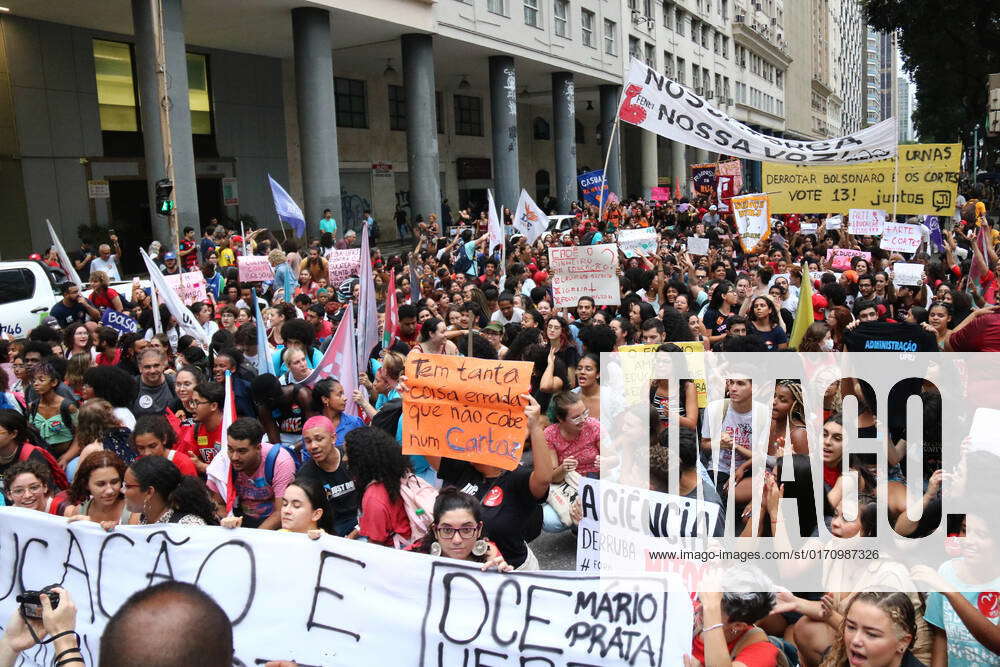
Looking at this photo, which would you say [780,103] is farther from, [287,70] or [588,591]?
[588,591]

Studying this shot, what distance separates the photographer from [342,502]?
505 centimetres

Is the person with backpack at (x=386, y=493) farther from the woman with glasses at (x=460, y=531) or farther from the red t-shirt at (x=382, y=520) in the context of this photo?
the woman with glasses at (x=460, y=531)

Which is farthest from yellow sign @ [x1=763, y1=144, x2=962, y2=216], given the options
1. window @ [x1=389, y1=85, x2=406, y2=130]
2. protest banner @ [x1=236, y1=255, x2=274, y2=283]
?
window @ [x1=389, y1=85, x2=406, y2=130]

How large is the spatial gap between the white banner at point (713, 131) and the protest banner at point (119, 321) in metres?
6.49

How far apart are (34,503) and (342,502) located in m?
1.66

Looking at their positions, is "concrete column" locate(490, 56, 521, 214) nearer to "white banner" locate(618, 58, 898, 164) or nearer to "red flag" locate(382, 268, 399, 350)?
"white banner" locate(618, 58, 898, 164)

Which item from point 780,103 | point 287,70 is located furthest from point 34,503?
point 780,103

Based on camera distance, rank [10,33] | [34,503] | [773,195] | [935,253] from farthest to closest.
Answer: [10,33] < [935,253] < [773,195] < [34,503]

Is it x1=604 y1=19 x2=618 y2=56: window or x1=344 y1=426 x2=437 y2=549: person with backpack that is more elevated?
x1=604 y1=19 x2=618 y2=56: window

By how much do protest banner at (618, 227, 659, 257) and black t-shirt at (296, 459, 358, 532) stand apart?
9412 mm

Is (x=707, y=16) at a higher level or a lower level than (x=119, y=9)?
higher

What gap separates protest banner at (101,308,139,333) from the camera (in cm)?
1009

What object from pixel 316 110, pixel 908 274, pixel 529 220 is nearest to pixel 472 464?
pixel 908 274

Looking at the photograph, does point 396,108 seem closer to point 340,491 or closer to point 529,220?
point 529,220
